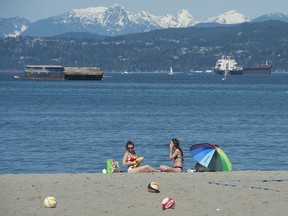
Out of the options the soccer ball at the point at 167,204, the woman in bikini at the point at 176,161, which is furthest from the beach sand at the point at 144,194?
the woman in bikini at the point at 176,161

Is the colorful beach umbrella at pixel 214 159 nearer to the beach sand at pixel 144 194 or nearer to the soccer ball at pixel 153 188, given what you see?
the beach sand at pixel 144 194

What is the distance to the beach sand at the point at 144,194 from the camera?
18125mm

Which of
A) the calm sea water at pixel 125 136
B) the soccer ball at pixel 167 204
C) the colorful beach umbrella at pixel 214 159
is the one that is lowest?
the calm sea water at pixel 125 136

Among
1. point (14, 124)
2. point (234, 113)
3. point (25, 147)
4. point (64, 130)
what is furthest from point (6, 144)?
point (234, 113)

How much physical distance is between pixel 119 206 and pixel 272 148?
25.8m

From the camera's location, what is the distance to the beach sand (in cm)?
1812

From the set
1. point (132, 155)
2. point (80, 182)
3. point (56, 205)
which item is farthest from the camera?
point (132, 155)

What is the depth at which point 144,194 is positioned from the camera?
2019 centimetres


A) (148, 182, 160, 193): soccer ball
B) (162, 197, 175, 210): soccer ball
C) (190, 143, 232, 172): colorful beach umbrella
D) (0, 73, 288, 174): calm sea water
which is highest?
(162, 197, 175, 210): soccer ball

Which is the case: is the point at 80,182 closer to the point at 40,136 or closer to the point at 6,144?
the point at 6,144

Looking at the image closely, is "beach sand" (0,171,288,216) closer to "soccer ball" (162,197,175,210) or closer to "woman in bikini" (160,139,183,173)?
"soccer ball" (162,197,175,210)

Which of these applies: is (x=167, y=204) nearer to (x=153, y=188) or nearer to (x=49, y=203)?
(x=153, y=188)

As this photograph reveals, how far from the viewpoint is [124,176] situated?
76.6ft

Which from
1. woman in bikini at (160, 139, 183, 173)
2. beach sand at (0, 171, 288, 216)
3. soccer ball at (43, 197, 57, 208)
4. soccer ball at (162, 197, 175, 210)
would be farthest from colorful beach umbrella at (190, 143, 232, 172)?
soccer ball at (43, 197, 57, 208)
